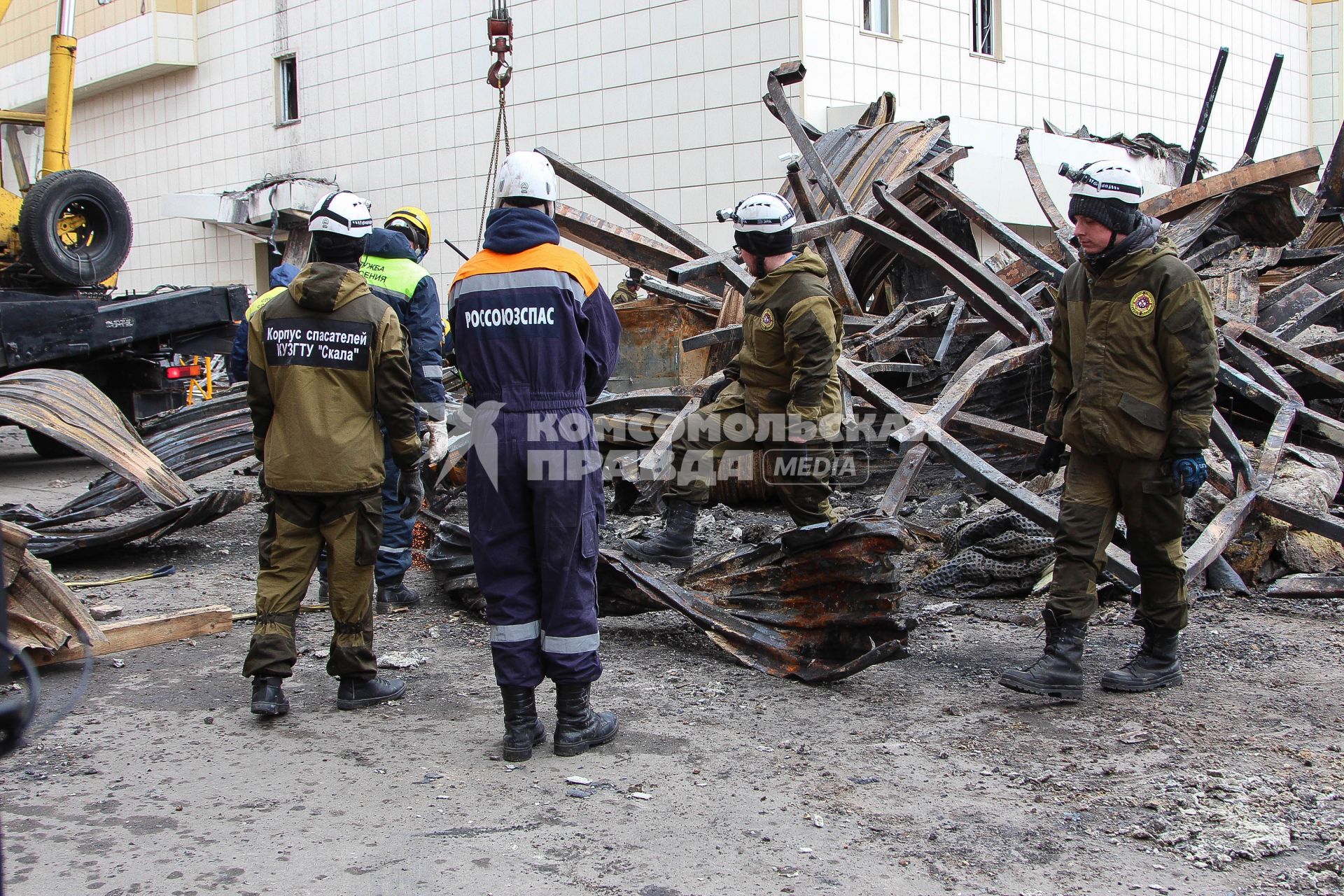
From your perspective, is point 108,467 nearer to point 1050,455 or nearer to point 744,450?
point 744,450

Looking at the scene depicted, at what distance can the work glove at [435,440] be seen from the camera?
5.03 metres

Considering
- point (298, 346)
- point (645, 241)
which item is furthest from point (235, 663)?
point (645, 241)

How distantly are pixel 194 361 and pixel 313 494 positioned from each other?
25.2 ft

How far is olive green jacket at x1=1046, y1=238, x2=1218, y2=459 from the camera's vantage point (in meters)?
3.84

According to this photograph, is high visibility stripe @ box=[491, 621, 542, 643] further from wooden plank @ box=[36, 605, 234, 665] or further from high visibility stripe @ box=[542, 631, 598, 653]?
wooden plank @ box=[36, 605, 234, 665]

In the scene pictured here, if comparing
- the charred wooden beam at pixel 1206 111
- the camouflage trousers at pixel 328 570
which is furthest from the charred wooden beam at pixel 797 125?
the camouflage trousers at pixel 328 570

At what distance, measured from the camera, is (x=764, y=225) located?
186 inches

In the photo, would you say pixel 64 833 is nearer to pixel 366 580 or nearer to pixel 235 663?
pixel 366 580

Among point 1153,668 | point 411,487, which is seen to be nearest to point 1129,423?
point 1153,668

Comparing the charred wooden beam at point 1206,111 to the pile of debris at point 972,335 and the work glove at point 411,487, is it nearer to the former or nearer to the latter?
the pile of debris at point 972,335

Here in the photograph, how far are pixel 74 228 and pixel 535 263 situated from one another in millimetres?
8797

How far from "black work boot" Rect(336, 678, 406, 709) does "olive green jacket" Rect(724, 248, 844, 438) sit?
6.62 feet

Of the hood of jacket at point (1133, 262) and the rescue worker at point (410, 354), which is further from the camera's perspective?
the rescue worker at point (410, 354)

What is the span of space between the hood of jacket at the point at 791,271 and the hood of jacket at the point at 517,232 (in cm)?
151
